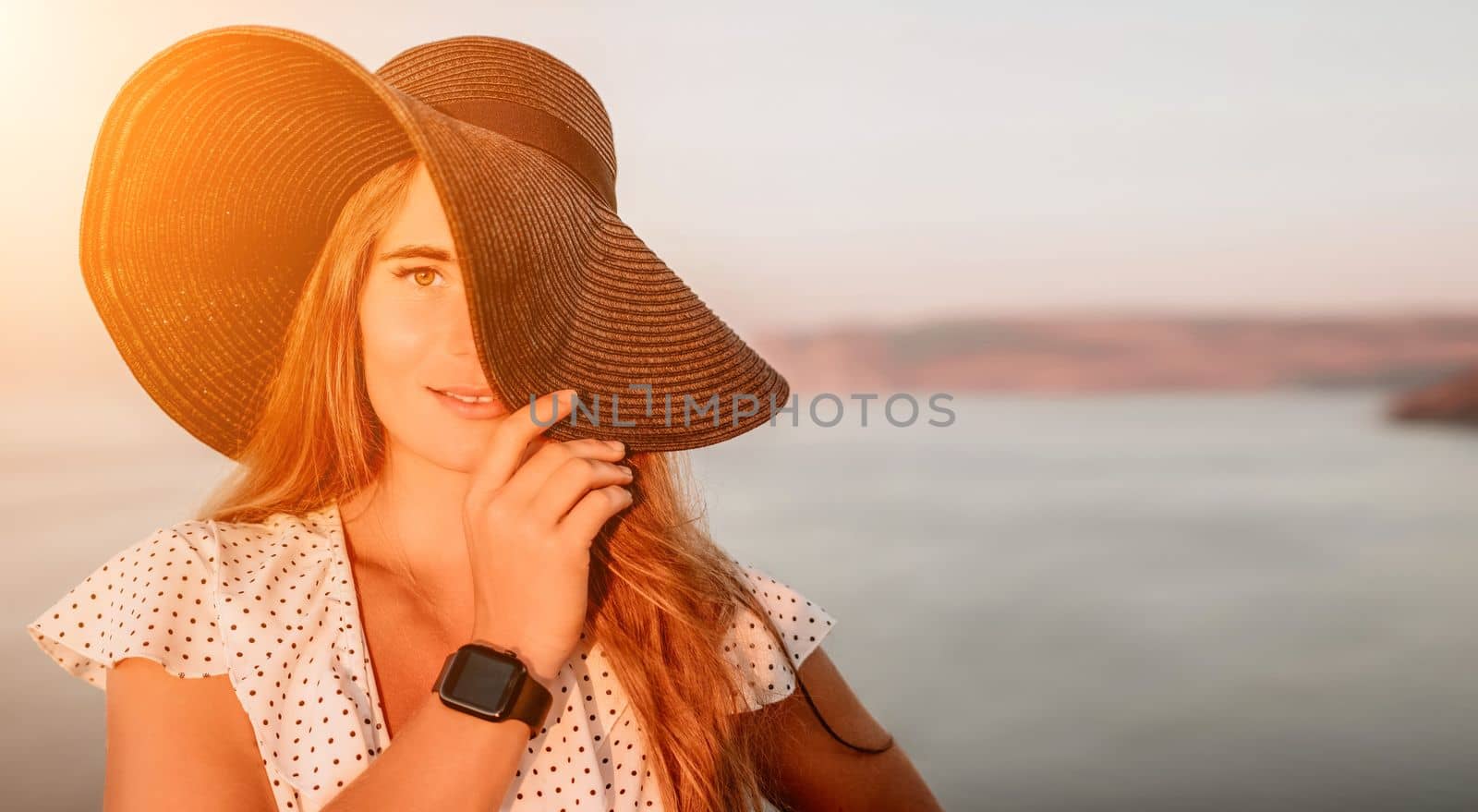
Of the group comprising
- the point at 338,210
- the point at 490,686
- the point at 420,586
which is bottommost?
the point at 490,686

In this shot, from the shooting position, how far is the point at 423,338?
4.67ft

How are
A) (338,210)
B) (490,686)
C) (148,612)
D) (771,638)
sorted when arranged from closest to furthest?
(490,686)
(148,612)
(338,210)
(771,638)

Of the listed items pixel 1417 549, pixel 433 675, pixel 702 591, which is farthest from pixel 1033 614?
pixel 433 675

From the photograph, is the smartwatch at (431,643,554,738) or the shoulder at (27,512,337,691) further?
the shoulder at (27,512,337,691)

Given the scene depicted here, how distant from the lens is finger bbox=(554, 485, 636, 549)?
125cm

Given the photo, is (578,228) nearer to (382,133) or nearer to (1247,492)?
(382,133)

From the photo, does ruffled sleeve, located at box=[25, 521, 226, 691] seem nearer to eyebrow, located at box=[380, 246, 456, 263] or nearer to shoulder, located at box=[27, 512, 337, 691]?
shoulder, located at box=[27, 512, 337, 691]

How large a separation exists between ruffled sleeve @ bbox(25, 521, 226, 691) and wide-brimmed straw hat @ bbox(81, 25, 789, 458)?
0.25 meters

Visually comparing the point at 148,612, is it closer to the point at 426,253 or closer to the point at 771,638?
the point at 426,253

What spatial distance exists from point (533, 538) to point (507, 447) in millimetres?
128

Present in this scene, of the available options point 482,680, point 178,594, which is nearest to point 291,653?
point 178,594

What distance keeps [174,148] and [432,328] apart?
0.44 m

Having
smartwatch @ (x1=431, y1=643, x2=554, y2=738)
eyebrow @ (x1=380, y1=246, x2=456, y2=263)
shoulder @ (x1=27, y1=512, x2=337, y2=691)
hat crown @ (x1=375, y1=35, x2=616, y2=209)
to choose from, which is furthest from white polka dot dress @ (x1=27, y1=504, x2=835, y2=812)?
hat crown @ (x1=375, y1=35, x2=616, y2=209)

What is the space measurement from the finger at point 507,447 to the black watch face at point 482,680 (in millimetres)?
183
